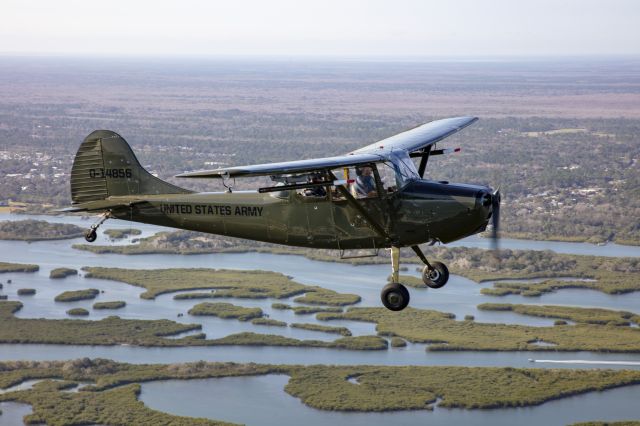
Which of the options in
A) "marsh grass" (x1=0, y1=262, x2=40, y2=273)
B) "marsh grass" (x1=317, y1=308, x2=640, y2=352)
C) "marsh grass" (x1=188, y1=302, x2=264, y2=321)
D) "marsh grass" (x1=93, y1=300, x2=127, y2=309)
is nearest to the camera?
"marsh grass" (x1=317, y1=308, x2=640, y2=352)

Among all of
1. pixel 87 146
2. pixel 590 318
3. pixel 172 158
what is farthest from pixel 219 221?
pixel 172 158

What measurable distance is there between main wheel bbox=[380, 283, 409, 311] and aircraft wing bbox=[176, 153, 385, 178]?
2980 mm

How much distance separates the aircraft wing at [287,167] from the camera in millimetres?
20391

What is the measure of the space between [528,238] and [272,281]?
27341mm

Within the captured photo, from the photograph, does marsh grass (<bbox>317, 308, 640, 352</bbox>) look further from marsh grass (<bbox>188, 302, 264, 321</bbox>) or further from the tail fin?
the tail fin

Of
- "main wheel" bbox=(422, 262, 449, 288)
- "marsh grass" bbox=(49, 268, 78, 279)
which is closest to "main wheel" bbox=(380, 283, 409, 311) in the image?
"main wheel" bbox=(422, 262, 449, 288)

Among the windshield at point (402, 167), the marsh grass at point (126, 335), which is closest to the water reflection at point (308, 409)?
the marsh grass at point (126, 335)

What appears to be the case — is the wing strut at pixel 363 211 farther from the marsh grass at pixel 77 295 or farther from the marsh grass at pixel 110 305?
the marsh grass at pixel 77 295

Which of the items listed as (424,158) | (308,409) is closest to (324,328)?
(308,409)

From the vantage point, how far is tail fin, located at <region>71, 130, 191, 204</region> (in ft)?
89.4

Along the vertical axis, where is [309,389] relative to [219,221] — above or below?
below

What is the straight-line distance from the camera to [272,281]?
278 feet

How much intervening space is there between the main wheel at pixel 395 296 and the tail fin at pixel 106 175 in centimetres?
661

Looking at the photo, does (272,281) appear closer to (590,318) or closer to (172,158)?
(590,318)
